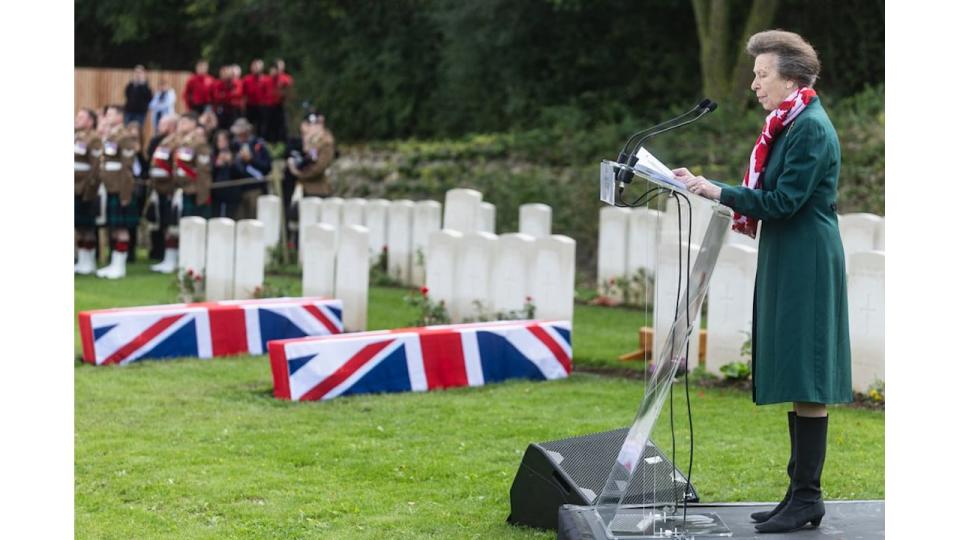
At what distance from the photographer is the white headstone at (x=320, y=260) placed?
39.2ft

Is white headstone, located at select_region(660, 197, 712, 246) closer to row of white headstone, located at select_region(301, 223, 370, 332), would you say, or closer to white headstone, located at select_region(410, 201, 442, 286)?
row of white headstone, located at select_region(301, 223, 370, 332)

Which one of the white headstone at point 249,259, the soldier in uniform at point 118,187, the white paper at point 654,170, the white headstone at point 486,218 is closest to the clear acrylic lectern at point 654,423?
the white paper at point 654,170

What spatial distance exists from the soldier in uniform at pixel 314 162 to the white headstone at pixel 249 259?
5.37 metres

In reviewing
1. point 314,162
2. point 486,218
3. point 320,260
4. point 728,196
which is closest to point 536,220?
point 486,218

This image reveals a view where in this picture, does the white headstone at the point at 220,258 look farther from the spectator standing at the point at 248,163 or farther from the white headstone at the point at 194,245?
the spectator standing at the point at 248,163

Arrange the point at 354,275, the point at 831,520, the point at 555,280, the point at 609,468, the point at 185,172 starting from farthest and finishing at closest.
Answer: the point at 185,172, the point at 354,275, the point at 555,280, the point at 609,468, the point at 831,520

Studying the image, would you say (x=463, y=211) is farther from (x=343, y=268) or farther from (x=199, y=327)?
(x=199, y=327)

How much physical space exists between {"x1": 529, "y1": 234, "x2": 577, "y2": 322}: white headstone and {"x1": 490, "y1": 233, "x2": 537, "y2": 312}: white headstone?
114 mm

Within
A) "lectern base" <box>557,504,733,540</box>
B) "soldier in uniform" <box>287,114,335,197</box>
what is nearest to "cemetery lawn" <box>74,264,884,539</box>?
"lectern base" <box>557,504,733,540</box>

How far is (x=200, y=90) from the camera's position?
83.4 ft

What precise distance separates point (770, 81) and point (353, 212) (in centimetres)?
1146

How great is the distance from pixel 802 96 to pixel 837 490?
7.50ft

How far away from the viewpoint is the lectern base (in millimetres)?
5016

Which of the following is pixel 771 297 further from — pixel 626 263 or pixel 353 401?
pixel 626 263
